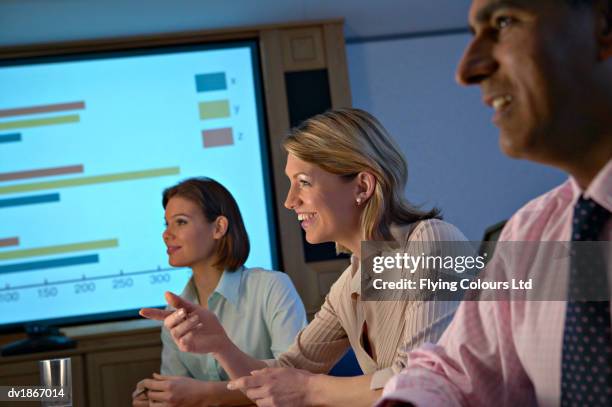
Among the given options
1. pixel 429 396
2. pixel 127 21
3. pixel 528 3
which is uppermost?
pixel 127 21

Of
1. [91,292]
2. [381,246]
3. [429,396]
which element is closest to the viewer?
[429,396]

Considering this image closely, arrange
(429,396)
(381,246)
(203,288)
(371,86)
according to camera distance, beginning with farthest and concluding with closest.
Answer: (371,86) < (203,288) < (381,246) < (429,396)

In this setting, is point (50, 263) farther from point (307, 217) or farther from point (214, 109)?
point (307, 217)

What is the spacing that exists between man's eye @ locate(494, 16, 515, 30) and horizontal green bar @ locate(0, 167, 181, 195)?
3587 millimetres

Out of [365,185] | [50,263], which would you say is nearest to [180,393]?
[365,185]

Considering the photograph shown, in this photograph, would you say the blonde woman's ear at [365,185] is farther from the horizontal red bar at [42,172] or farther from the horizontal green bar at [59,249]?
the horizontal red bar at [42,172]

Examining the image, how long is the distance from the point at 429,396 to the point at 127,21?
383 cm

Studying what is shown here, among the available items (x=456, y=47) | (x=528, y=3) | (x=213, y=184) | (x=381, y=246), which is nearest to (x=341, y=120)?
(x=381, y=246)

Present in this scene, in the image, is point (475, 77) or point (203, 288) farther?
point (203, 288)

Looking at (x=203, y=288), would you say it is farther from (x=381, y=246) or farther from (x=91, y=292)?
(x=91, y=292)

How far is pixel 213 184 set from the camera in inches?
123

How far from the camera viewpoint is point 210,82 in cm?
442

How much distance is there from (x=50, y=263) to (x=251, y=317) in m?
1.83

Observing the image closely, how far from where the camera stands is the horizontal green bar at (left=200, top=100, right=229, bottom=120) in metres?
4.40
